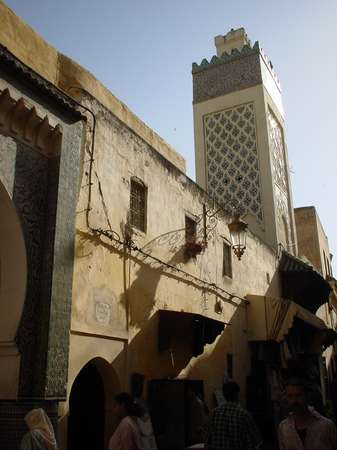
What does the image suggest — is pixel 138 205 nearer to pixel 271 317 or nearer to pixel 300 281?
pixel 271 317

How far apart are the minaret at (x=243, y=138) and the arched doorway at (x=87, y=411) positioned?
29.1ft

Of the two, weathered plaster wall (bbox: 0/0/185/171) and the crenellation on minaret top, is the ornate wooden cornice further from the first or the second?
the crenellation on minaret top

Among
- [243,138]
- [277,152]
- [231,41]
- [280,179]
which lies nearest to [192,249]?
[243,138]

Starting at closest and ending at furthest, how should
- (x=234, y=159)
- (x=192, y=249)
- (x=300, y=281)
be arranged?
(x=192, y=249) → (x=300, y=281) → (x=234, y=159)

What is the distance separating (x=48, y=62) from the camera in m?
6.23

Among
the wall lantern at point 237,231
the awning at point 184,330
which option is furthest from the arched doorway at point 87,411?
the wall lantern at point 237,231

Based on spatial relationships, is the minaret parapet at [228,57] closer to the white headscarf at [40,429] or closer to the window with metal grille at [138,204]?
the window with metal grille at [138,204]

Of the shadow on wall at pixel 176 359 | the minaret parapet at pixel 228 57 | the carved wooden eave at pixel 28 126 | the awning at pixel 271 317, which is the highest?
the minaret parapet at pixel 228 57

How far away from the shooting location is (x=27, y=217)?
15.9ft

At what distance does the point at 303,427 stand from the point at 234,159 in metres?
12.5

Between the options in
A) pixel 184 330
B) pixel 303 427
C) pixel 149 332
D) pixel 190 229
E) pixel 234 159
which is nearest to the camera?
pixel 303 427

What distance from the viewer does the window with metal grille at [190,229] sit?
8784 millimetres

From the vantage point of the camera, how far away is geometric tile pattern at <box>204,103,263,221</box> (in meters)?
14.5

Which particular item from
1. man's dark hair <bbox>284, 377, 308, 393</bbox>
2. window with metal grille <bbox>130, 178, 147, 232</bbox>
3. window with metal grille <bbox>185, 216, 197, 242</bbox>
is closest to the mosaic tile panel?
window with metal grille <bbox>185, 216, 197, 242</bbox>
